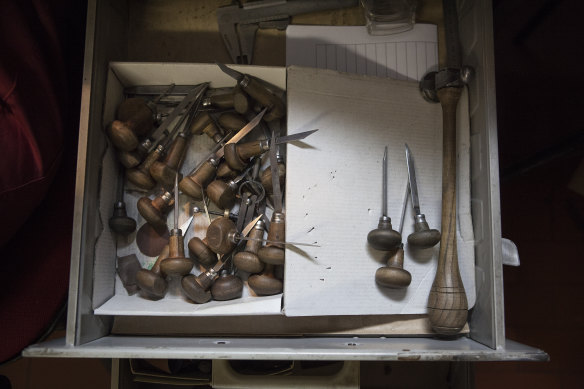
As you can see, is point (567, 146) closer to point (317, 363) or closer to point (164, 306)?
point (317, 363)

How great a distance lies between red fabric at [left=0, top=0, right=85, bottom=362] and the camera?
0.75 m

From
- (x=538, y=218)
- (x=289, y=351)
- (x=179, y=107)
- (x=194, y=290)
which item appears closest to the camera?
(x=289, y=351)

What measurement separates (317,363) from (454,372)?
0.32 meters

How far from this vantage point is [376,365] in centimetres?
111

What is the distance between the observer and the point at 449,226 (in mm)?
821

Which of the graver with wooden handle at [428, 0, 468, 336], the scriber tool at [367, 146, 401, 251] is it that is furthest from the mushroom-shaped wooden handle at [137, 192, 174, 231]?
the graver with wooden handle at [428, 0, 468, 336]

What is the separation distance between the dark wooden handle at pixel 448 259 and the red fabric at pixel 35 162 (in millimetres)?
690

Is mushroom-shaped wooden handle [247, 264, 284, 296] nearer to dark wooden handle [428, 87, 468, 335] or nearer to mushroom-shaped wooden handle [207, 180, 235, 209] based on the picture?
mushroom-shaped wooden handle [207, 180, 235, 209]

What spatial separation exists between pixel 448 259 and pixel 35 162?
74cm

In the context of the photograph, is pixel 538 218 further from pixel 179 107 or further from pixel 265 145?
pixel 179 107

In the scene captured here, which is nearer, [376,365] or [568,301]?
[376,365]

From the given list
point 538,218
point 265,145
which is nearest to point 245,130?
point 265,145

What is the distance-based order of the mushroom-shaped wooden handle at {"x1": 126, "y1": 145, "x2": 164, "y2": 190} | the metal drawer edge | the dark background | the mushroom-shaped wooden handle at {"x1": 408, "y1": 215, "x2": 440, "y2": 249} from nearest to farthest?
1. the metal drawer edge
2. the mushroom-shaped wooden handle at {"x1": 408, "y1": 215, "x2": 440, "y2": 249}
3. the mushroom-shaped wooden handle at {"x1": 126, "y1": 145, "x2": 164, "y2": 190}
4. the dark background

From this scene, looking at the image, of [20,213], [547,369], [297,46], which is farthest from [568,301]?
[20,213]
